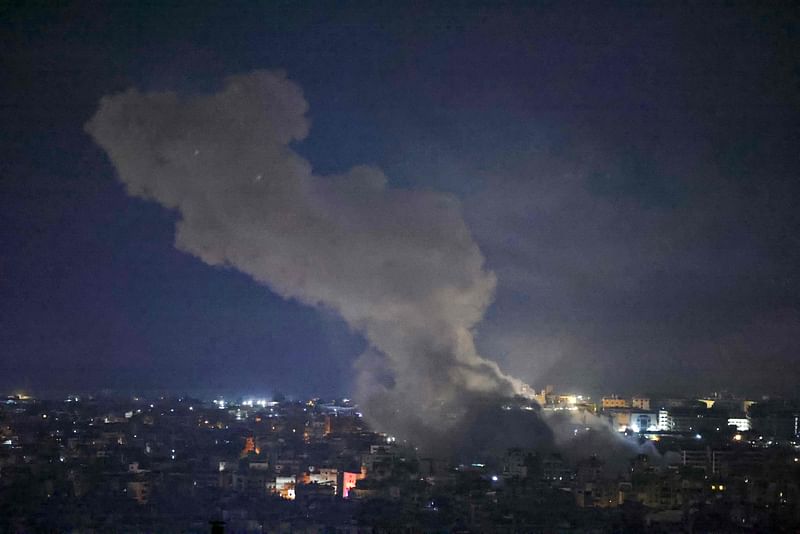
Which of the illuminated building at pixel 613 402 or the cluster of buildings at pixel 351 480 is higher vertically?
the illuminated building at pixel 613 402

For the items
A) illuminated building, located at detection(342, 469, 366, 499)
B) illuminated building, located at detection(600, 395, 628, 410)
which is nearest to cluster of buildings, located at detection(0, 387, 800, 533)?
illuminated building, located at detection(342, 469, 366, 499)

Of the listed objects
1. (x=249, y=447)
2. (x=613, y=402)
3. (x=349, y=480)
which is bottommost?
(x=349, y=480)

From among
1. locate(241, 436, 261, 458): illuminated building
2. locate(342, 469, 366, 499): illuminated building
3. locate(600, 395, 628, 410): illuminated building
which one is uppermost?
locate(600, 395, 628, 410): illuminated building

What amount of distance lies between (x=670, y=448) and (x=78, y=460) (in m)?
10.3

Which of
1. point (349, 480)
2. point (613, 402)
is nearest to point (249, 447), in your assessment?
point (349, 480)

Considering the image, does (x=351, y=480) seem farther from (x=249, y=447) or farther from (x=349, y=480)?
(x=249, y=447)

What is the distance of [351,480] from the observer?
13.6 metres

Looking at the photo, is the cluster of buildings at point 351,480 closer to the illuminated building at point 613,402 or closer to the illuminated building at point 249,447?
the illuminated building at point 249,447

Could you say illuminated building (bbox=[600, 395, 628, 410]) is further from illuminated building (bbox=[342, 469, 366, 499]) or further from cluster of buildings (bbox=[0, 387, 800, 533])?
illuminated building (bbox=[342, 469, 366, 499])

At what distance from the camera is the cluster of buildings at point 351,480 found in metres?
10.7

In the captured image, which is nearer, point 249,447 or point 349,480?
point 349,480

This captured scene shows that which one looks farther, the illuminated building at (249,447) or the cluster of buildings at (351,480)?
the illuminated building at (249,447)

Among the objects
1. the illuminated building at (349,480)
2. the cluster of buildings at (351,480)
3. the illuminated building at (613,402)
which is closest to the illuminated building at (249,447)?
the cluster of buildings at (351,480)

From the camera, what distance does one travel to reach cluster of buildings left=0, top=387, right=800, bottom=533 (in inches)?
420
